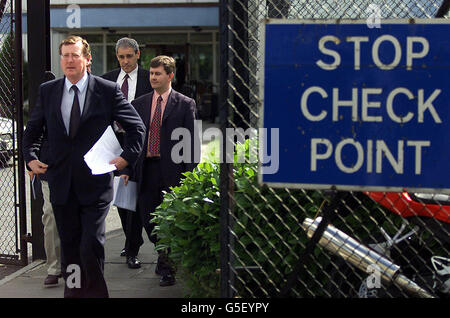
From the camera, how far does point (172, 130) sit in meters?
6.10

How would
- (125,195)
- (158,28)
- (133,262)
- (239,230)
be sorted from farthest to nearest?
(158,28) → (133,262) → (125,195) → (239,230)

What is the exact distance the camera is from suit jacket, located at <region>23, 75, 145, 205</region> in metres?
4.72

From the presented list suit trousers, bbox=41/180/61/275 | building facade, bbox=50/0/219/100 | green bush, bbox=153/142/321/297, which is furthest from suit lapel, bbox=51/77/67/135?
building facade, bbox=50/0/219/100

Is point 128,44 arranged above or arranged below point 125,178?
above

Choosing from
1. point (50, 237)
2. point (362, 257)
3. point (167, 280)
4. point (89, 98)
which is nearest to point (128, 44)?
point (89, 98)

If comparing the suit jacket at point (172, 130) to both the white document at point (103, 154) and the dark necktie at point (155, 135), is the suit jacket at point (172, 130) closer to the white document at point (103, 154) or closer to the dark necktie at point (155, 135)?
the dark necktie at point (155, 135)

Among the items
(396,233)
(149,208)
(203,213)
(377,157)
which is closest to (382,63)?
(377,157)

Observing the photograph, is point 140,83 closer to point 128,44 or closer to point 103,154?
point 128,44

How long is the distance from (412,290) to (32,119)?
2.89 m

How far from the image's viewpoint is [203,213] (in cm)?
479

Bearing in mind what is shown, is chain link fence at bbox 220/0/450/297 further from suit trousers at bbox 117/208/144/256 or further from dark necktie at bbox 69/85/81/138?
suit trousers at bbox 117/208/144/256

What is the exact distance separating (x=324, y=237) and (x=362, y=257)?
0.81 feet

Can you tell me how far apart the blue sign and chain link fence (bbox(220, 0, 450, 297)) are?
18 centimetres

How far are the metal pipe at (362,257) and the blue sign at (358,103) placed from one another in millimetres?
536
